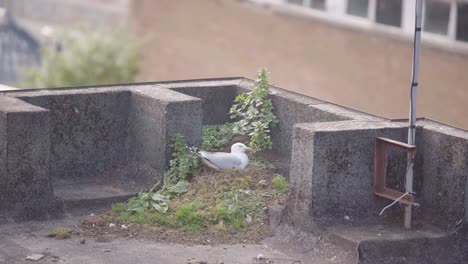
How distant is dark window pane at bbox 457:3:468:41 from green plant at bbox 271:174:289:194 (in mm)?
11528

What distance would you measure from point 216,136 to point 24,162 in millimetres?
2008

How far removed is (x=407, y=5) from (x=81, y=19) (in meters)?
15.6

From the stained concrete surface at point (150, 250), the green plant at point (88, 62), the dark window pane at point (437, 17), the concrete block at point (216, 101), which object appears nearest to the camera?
the stained concrete surface at point (150, 250)

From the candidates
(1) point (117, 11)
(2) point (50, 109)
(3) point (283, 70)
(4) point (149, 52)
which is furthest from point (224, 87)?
(1) point (117, 11)

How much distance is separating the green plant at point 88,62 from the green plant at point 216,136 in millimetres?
15070

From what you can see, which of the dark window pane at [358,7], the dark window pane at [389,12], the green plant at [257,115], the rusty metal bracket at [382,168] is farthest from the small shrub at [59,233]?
the dark window pane at [358,7]

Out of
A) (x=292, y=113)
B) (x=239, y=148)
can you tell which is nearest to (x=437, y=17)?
(x=292, y=113)

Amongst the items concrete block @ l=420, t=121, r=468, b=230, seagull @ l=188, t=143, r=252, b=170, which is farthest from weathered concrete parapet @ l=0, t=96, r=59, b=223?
concrete block @ l=420, t=121, r=468, b=230

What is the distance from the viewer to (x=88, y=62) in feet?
84.9

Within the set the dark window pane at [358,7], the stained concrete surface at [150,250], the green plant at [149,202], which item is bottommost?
the stained concrete surface at [150,250]

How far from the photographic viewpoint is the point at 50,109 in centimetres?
956

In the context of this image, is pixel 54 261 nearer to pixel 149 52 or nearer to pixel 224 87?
pixel 224 87

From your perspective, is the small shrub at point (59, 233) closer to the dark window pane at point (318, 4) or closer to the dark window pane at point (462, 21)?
the dark window pane at point (462, 21)

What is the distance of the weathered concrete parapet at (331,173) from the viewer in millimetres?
8406
